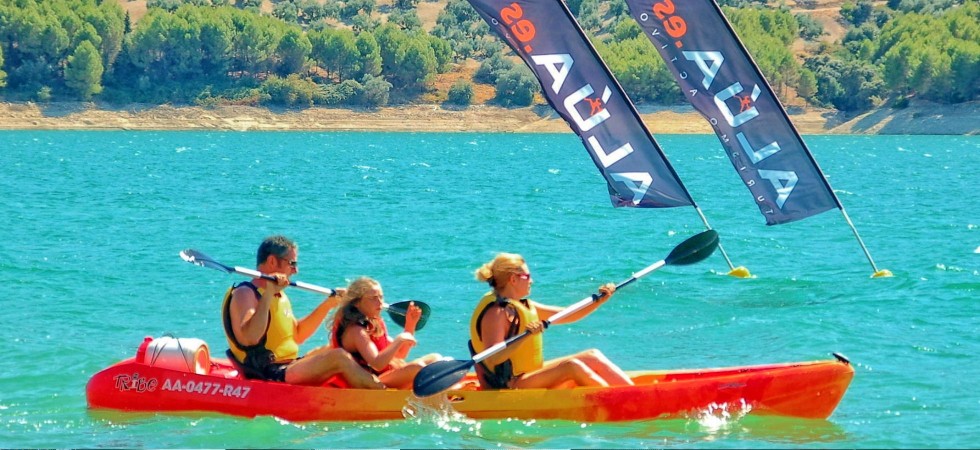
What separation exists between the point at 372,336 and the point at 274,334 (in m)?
0.91

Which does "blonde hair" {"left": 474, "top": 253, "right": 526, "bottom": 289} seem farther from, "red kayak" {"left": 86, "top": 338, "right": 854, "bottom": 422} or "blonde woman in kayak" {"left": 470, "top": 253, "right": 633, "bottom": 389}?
"red kayak" {"left": 86, "top": 338, "right": 854, "bottom": 422}

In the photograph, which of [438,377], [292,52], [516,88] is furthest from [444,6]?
[438,377]

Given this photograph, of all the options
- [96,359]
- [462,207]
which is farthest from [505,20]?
[462,207]

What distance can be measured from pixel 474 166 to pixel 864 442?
52.9 meters

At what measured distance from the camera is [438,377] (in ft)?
39.1

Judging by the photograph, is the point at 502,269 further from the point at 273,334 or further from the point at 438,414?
the point at 273,334

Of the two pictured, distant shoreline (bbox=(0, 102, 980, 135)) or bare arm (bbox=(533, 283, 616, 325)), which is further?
distant shoreline (bbox=(0, 102, 980, 135))

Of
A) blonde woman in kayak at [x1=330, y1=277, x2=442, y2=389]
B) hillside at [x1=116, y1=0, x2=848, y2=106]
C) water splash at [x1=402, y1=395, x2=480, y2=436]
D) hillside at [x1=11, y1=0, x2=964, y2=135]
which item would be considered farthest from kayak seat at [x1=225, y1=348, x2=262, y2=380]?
hillside at [x1=116, y1=0, x2=848, y2=106]

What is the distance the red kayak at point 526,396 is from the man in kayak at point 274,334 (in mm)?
126

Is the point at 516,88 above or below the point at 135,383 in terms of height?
below

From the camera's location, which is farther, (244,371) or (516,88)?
(516,88)

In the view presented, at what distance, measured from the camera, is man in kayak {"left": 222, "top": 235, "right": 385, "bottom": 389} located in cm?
1222

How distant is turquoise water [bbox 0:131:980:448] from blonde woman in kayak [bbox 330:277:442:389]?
1.61 feet

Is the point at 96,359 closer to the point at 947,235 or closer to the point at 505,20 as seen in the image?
the point at 505,20
